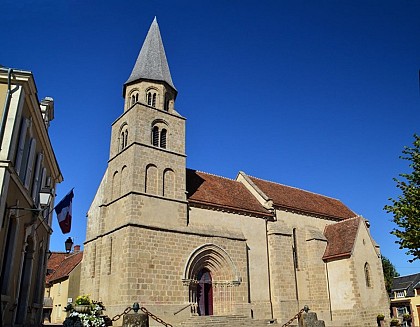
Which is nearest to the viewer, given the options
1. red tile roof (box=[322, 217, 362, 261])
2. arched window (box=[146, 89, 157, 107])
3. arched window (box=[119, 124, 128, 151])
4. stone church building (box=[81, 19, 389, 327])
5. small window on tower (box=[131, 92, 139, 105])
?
stone church building (box=[81, 19, 389, 327])

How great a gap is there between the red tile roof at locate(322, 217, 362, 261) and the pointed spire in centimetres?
1640

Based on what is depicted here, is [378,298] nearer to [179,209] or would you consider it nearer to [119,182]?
[179,209]

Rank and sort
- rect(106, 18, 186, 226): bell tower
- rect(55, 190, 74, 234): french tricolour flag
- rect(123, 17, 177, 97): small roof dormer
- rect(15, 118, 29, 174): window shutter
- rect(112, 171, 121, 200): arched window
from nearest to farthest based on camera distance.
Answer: rect(15, 118, 29, 174): window shutter < rect(55, 190, 74, 234): french tricolour flag < rect(106, 18, 186, 226): bell tower < rect(112, 171, 121, 200): arched window < rect(123, 17, 177, 97): small roof dormer

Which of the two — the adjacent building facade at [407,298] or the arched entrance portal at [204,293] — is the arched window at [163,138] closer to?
the arched entrance portal at [204,293]

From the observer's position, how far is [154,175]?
22.3m

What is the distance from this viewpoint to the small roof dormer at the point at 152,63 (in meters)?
25.6

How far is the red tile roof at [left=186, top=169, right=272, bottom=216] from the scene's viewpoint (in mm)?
24031

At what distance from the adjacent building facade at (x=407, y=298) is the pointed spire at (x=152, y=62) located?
A: 3680cm

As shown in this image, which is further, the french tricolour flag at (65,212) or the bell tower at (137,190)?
the bell tower at (137,190)

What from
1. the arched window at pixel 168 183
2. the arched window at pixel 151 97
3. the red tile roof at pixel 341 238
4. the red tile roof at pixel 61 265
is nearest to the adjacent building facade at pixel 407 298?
the red tile roof at pixel 341 238

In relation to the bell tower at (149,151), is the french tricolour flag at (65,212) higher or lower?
lower

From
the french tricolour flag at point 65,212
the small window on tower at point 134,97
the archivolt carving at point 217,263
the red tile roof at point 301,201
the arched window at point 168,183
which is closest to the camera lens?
the french tricolour flag at point 65,212

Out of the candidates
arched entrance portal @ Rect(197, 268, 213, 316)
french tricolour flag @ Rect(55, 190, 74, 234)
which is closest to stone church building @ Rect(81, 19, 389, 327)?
arched entrance portal @ Rect(197, 268, 213, 316)

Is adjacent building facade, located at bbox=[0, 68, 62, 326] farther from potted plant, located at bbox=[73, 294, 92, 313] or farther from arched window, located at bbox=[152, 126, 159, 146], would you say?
arched window, located at bbox=[152, 126, 159, 146]
